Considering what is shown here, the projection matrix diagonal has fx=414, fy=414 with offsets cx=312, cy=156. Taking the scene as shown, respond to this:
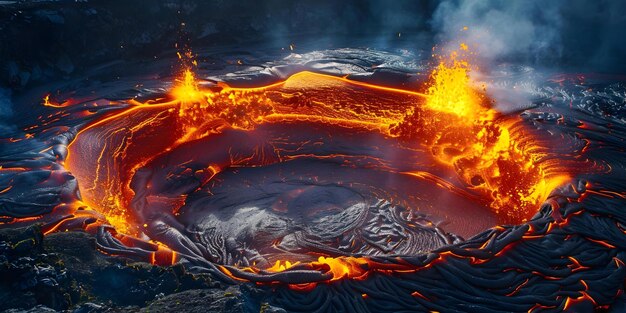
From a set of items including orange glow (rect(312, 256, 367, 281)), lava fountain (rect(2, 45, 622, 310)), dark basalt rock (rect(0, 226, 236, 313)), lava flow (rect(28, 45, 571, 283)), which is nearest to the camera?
dark basalt rock (rect(0, 226, 236, 313))

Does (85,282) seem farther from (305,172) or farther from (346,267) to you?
(305,172)

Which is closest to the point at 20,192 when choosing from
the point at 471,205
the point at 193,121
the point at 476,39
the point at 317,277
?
the point at 193,121

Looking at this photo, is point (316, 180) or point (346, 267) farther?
point (316, 180)

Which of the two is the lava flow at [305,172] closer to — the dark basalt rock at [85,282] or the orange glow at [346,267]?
the orange glow at [346,267]

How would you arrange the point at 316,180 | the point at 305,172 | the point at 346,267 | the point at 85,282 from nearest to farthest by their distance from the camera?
1. the point at 85,282
2. the point at 346,267
3. the point at 316,180
4. the point at 305,172

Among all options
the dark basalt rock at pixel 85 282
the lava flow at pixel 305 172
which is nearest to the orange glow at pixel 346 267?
the lava flow at pixel 305 172

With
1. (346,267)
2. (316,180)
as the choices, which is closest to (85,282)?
→ (346,267)

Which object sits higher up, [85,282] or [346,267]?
[85,282]

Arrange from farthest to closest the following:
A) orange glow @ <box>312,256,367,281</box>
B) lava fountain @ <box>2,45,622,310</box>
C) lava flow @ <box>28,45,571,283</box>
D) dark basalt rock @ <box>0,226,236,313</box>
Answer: lava flow @ <box>28,45,571,283</box> → lava fountain @ <box>2,45,622,310</box> → orange glow @ <box>312,256,367,281</box> → dark basalt rock @ <box>0,226,236,313</box>

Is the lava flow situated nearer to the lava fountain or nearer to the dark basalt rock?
the lava fountain

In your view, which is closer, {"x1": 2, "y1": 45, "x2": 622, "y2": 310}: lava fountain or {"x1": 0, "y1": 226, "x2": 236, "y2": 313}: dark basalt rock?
{"x1": 0, "y1": 226, "x2": 236, "y2": 313}: dark basalt rock

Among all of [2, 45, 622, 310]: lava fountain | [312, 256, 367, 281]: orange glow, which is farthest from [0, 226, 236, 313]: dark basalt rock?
[312, 256, 367, 281]: orange glow
